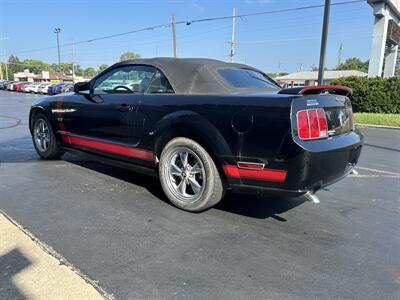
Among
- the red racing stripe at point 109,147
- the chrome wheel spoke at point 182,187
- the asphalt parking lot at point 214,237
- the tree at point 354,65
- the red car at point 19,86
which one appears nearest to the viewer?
the asphalt parking lot at point 214,237

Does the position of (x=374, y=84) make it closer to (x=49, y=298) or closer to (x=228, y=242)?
(x=228, y=242)

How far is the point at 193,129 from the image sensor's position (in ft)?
12.0

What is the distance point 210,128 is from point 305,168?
0.97 metres

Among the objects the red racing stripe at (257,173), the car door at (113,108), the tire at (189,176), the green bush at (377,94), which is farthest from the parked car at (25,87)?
the red racing stripe at (257,173)

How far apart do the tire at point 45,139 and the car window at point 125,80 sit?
4.40 ft

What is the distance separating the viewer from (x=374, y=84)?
15297mm

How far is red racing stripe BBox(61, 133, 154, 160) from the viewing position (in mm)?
4223

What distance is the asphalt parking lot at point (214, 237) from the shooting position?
251 centimetres

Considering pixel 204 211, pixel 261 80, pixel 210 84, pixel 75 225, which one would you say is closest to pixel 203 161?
pixel 204 211

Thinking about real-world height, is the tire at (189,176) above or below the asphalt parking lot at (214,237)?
above

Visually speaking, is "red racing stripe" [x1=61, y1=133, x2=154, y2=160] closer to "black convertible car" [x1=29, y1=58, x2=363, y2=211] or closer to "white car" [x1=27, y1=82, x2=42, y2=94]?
"black convertible car" [x1=29, y1=58, x2=363, y2=211]

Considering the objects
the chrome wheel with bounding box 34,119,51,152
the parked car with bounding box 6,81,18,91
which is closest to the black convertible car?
the chrome wheel with bounding box 34,119,51,152

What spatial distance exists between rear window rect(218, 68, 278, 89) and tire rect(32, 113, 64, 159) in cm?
302

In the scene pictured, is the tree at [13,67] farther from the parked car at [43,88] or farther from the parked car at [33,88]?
the parked car at [43,88]
